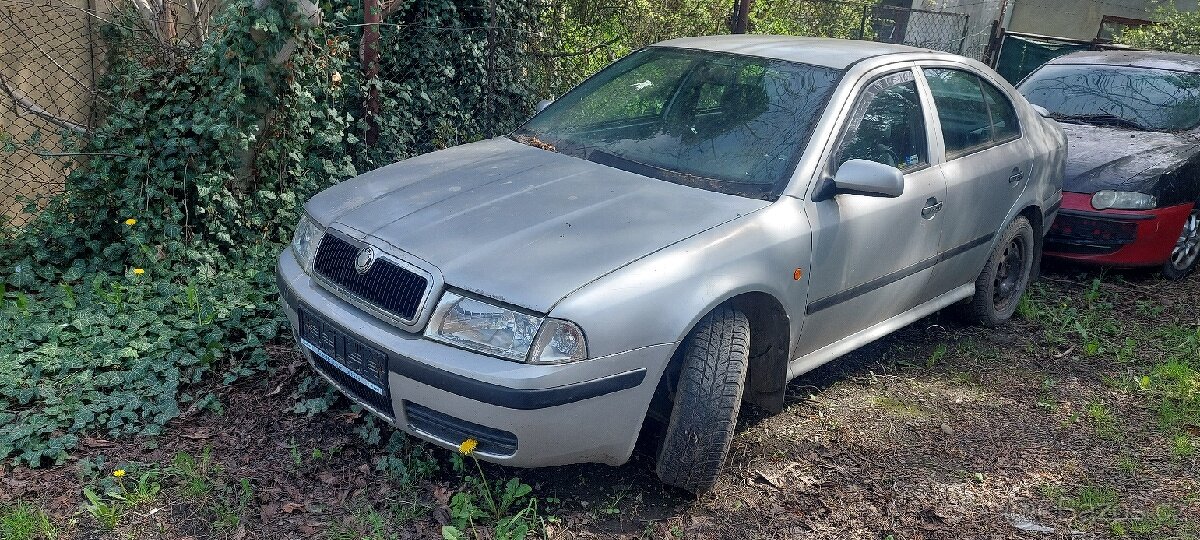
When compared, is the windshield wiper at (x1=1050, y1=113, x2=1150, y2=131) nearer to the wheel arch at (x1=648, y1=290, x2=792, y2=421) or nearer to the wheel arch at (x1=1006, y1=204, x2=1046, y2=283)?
the wheel arch at (x1=1006, y1=204, x2=1046, y2=283)

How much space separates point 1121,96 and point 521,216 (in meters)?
5.72

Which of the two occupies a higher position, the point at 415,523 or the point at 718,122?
the point at 718,122

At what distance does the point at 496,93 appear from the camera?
23.4ft

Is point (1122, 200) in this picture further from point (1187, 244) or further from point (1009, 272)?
point (1009, 272)

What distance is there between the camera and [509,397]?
2.81m

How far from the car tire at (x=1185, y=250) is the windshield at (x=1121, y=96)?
71 cm

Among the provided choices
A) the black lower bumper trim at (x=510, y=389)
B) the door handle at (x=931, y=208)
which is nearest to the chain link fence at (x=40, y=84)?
the black lower bumper trim at (x=510, y=389)

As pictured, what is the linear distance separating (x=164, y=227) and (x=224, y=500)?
212 centimetres

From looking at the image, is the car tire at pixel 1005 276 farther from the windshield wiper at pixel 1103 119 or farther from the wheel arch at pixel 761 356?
the windshield wiper at pixel 1103 119

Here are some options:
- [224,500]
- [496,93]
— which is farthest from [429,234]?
[496,93]

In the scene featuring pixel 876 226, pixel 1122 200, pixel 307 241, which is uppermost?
pixel 876 226

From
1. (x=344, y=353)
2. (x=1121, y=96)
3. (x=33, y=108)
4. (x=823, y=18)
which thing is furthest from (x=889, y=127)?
(x=823, y=18)

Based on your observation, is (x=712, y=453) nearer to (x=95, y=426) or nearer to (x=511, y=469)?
(x=511, y=469)

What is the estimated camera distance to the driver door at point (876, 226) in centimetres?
366
